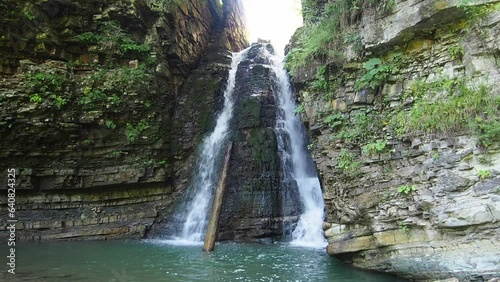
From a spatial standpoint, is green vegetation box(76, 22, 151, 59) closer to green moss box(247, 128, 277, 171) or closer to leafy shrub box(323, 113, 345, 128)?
green moss box(247, 128, 277, 171)

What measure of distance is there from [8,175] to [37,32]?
531 cm

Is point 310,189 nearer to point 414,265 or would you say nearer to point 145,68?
point 414,265

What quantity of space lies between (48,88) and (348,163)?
1084 cm

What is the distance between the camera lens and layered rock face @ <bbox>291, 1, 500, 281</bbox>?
5867 millimetres

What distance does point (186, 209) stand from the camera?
1318 cm

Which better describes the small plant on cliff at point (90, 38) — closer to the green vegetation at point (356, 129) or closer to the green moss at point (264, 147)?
the green moss at point (264, 147)

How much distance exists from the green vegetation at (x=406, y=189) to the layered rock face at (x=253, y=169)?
5.55 metres

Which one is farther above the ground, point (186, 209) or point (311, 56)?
point (311, 56)

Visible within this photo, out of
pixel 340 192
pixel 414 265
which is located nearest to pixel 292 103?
pixel 340 192

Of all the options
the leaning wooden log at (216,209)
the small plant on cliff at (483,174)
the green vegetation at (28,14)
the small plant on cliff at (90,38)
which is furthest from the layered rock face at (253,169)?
the green vegetation at (28,14)

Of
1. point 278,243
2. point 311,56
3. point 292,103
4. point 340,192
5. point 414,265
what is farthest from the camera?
point 292,103

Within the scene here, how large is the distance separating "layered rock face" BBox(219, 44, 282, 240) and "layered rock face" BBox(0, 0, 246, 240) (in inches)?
87.6

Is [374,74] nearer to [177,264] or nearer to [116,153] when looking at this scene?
[177,264]

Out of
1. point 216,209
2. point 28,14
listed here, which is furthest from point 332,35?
Answer: point 28,14
